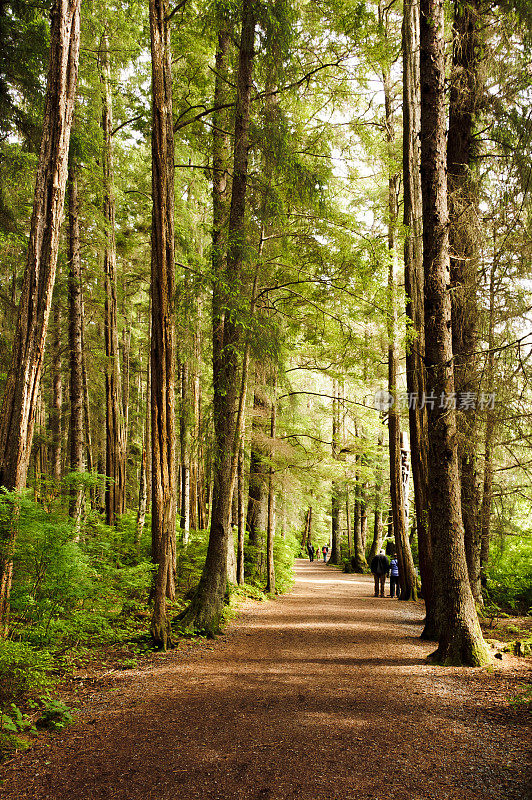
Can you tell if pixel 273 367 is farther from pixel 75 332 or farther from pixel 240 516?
pixel 75 332

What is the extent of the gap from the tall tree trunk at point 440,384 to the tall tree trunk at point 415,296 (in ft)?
5.01

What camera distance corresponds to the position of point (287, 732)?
13.0 feet

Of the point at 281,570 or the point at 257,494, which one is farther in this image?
the point at 281,570

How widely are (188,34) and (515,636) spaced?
12095mm

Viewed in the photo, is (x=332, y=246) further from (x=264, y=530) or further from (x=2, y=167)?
(x=264, y=530)

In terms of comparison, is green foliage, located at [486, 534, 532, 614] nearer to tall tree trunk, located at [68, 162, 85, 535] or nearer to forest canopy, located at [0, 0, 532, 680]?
forest canopy, located at [0, 0, 532, 680]

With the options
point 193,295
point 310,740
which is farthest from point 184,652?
point 193,295

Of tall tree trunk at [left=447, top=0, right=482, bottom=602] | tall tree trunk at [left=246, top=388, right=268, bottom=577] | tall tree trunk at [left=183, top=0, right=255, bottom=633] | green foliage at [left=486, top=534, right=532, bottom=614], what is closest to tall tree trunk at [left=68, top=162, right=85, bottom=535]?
tall tree trunk at [left=183, top=0, right=255, bottom=633]

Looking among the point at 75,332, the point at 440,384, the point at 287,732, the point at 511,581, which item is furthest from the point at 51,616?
the point at 511,581

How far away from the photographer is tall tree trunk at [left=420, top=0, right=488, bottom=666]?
6.13 m

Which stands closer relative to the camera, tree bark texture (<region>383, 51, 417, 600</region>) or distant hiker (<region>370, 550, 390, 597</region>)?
tree bark texture (<region>383, 51, 417, 600</region>)

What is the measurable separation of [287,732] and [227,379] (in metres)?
5.39

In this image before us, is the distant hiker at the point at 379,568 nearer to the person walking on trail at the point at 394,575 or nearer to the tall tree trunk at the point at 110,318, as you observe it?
the person walking on trail at the point at 394,575

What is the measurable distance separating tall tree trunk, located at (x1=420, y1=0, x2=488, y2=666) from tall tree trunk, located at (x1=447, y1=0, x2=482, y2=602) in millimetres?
536
